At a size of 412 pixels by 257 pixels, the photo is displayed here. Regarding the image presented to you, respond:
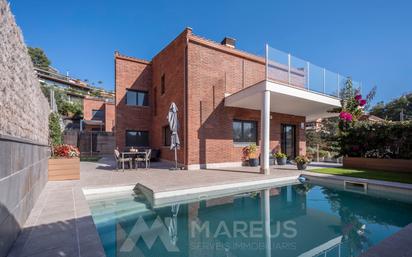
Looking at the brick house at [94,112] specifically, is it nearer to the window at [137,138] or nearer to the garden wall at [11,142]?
the window at [137,138]

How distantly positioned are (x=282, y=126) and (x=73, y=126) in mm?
26610

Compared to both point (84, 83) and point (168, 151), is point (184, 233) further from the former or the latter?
point (84, 83)

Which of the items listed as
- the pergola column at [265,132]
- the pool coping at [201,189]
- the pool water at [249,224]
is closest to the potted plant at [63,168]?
the pool coping at [201,189]

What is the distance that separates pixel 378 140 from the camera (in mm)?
10094

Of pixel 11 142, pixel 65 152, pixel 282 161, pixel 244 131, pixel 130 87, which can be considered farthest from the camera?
pixel 130 87

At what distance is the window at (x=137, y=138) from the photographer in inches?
536

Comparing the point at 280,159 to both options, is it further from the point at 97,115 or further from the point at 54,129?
the point at 97,115

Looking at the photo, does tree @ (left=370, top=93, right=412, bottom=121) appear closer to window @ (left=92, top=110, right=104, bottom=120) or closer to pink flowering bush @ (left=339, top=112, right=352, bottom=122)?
pink flowering bush @ (left=339, top=112, right=352, bottom=122)

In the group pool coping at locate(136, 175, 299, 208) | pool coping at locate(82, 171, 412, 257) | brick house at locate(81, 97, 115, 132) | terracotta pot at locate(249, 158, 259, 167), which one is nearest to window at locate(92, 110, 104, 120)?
brick house at locate(81, 97, 115, 132)

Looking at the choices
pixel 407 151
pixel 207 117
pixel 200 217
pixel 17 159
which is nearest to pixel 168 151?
pixel 207 117

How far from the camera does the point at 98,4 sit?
1077 centimetres

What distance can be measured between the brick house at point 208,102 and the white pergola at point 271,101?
4cm

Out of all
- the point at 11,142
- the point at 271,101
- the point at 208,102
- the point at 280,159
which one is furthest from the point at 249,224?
the point at 280,159

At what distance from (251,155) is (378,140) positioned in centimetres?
650
